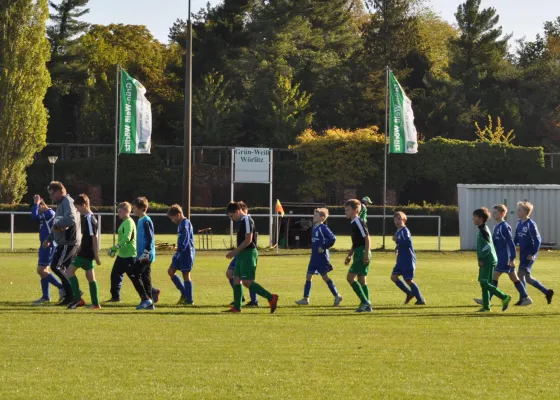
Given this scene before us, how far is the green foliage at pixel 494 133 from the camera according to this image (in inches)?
2744

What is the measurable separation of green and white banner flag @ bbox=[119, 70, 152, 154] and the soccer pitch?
1574 centimetres

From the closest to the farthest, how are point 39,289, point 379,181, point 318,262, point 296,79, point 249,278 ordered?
point 249,278 → point 318,262 → point 39,289 → point 379,181 → point 296,79

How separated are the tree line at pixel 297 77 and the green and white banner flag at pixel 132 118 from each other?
3448 cm

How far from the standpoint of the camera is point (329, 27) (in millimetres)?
80438

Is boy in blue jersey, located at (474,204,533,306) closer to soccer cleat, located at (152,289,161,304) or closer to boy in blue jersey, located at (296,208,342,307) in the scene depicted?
boy in blue jersey, located at (296,208,342,307)

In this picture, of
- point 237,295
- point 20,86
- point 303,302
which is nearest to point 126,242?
point 237,295

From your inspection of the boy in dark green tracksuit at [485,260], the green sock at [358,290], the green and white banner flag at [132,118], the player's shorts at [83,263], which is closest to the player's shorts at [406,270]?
the boy in dark green tracksuit at [485,260]

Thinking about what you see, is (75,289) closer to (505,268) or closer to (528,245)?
(505,268)

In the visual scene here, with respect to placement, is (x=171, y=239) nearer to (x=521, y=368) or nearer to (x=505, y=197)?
(x=505, y=197)

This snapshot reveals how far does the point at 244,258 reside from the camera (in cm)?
1519

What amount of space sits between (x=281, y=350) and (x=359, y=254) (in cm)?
472

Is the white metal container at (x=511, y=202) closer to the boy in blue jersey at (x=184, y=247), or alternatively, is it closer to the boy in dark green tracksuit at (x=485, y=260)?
the boy in dark green tracksuit at (x=485, y=260)

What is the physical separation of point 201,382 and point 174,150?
6076cm

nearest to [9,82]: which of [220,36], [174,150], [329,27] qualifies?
[174,150]
